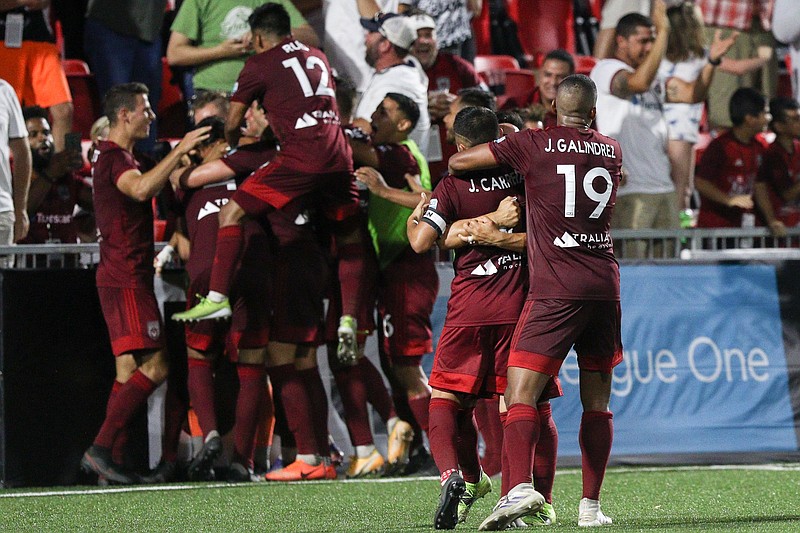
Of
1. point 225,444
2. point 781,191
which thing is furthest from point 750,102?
point 225,444

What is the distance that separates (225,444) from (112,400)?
0.91 m

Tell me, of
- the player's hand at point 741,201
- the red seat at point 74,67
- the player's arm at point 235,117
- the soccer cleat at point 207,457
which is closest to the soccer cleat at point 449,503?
the soccer cleat at point 207,457

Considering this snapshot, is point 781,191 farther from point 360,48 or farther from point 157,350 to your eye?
point 157,350

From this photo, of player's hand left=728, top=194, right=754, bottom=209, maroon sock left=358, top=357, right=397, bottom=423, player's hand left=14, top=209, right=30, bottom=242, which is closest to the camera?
maroon sock left=358, top=357, right=397, bottom=423

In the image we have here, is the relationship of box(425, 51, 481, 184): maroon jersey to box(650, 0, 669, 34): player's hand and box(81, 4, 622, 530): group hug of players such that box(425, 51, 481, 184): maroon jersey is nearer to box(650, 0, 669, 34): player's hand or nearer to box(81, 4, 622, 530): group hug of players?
box(650, 0, 669, 34): player's hand

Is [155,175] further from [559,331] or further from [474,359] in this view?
[559,331]

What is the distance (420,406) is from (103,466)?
6.65 feet

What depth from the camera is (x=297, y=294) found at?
871 centimetres

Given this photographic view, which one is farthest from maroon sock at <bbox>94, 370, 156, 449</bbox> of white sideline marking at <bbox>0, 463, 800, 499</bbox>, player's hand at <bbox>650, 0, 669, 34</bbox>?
player's hand at <bbox>650, 0, 669, 34</bbox>

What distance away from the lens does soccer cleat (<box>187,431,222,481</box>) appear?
8539mm

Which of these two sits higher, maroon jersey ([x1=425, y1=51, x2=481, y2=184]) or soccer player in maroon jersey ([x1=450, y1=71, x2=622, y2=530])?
maroon jersey ([x1=425, y1=51, x2=481, y2=184])

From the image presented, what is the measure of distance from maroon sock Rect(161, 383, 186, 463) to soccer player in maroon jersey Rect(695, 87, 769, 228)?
4.60 meters

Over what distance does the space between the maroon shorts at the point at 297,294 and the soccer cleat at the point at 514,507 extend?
3.27m

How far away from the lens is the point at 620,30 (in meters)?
10.8
